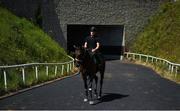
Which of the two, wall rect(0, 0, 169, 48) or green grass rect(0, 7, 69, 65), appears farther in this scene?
wall rect(0, 0, 169, 48)

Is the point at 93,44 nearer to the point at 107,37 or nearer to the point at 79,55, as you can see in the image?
the point at 79,55

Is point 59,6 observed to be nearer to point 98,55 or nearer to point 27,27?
point 27,27

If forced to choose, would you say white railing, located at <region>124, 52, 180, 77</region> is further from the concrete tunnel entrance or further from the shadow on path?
the shadow on path

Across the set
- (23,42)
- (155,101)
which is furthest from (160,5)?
(155,101)

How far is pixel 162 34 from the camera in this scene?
42.9 metres

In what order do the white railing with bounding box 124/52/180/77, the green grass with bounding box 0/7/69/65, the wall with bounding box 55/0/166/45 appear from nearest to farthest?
the white railing with bounding box 124/52/180/77
the green grass with bounding box 0/7/69/65
the wall with bounding box 55/0/166/45

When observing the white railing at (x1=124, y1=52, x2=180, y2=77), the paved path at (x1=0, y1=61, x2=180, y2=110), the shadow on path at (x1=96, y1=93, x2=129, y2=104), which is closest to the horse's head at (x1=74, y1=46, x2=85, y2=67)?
the paved path at (x1=0, y1=61, x2=180, y2=110)

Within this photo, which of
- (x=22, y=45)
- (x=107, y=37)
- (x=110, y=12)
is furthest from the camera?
(x=107, y=37)

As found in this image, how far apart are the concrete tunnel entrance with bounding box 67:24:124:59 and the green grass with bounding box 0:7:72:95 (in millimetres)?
13116

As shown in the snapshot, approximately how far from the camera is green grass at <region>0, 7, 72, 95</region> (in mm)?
17094

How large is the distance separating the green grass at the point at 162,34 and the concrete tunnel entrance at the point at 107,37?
4.70 metres

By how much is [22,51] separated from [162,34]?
20.0 meters

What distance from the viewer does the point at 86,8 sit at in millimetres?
46312

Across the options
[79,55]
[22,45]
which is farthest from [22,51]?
[79,55]
